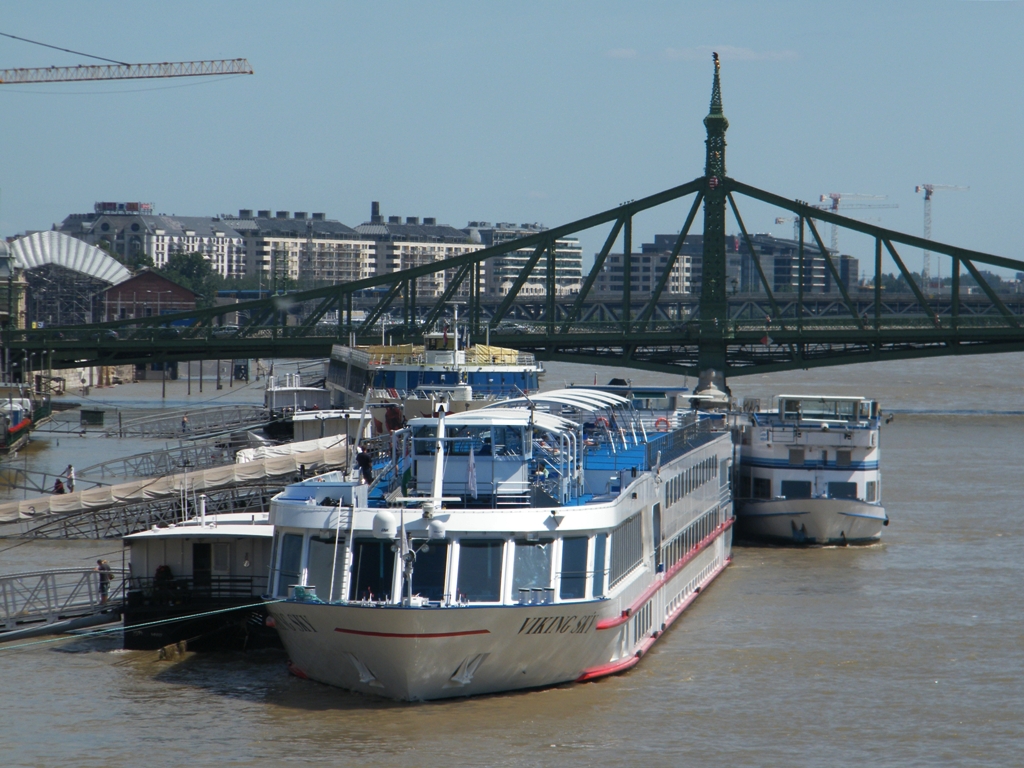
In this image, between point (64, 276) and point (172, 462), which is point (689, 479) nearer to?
point (172, 462)

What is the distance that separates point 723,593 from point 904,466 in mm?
27547

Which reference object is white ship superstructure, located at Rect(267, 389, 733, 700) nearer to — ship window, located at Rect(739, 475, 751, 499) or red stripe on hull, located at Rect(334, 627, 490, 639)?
red stripe on hull, located at Rect(334, 627, 490, 639)

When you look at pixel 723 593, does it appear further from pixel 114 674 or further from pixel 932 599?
pixel 114 674

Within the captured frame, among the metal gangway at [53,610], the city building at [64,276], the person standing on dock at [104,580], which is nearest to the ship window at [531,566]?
the metal gangway at [53,610]

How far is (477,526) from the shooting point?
2048 cm

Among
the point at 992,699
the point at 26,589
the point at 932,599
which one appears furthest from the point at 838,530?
the point at 26,589

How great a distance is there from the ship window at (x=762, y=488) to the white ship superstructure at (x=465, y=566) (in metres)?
14.3

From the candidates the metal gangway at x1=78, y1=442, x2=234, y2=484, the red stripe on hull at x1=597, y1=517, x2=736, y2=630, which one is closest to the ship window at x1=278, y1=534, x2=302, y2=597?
the red stripe on hull at x1=597, y1=517, x2=736, y2=630

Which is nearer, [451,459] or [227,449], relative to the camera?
[451,459]

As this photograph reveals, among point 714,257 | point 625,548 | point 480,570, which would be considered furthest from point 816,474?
point 714,257

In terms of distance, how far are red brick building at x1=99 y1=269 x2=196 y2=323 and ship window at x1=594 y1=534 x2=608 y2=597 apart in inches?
5043

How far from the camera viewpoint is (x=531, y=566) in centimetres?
2081

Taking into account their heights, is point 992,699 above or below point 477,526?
below

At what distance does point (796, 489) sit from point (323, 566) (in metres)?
19.3
